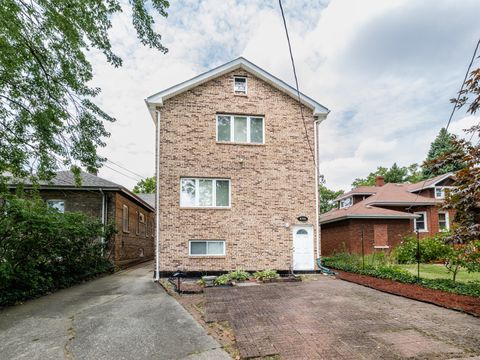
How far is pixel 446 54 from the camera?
6035mm

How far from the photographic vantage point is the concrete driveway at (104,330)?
15.3ft

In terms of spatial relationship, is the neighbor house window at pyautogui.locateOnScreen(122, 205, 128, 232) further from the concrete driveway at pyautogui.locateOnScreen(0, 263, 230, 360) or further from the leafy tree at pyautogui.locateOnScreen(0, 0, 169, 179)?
the leafy tree at pyautogui.locateOnScreen(0, 0, 169, 179)

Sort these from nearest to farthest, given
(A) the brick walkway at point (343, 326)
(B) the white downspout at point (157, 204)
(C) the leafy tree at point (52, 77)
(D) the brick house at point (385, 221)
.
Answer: (A) the brick walkway at point (343, 326), (C) the leafy tree at point (52, 77), (B) the white downspout at point (157, 204), (D) the brick house at point (385, 221)

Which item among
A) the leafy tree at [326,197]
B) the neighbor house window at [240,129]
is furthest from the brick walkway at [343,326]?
the leafy tree at [326,197]

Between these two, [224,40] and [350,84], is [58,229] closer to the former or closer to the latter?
[224,40]

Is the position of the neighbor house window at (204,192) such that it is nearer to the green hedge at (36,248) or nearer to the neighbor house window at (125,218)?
the green hedge at (36,248)

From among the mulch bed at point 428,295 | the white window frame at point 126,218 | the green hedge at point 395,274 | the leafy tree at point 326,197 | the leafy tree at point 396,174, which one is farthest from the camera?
the leafy tree at point 326,197

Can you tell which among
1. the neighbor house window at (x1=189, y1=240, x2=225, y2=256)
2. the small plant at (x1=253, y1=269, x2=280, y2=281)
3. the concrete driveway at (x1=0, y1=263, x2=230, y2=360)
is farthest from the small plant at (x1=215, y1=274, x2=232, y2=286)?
the concrete driveway at (x1=0, y1=263, x2=230, y2=360)

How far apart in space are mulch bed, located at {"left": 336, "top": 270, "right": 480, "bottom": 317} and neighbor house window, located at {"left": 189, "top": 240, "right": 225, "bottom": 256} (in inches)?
195

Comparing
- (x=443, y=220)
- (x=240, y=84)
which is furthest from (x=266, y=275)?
(x=443, y=220)

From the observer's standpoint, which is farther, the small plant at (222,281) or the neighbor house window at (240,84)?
the neighbor house window at (240,84)

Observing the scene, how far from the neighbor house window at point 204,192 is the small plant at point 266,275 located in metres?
2.88

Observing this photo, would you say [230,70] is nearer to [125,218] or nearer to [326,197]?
[125,218]

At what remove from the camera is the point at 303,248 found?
12.8 m
